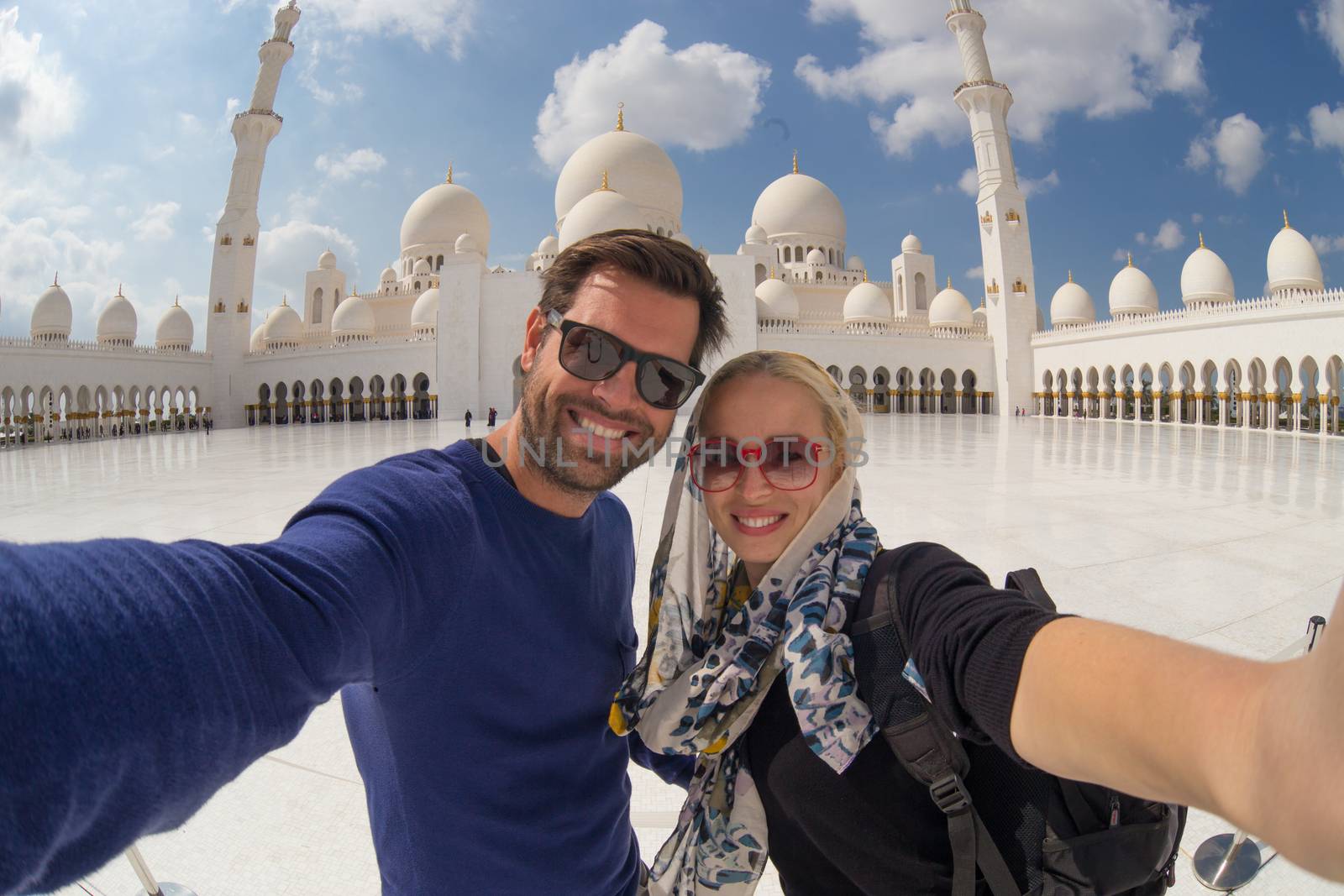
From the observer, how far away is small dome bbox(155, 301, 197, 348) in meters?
23.4

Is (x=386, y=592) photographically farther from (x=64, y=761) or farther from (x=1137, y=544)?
(x=1137, y=544)

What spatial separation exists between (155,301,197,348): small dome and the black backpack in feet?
95.5

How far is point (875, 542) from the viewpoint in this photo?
76 cm

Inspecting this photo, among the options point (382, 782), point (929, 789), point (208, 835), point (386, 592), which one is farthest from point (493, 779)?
point (208, 835)

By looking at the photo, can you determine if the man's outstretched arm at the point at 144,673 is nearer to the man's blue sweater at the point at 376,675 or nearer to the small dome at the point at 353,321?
the man's blue sweater at the point at 376,675

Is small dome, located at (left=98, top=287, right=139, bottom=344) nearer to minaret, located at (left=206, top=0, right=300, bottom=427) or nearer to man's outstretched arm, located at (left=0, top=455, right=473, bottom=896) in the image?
minaret, located at (left=206, top=0, right=300, bottom=427)

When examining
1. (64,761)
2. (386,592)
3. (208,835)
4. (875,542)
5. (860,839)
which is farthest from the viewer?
(208,835)

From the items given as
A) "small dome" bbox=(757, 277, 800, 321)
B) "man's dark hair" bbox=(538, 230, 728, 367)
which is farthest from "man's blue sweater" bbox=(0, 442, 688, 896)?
"small dome" bbox=(757, 277, 800, 321)

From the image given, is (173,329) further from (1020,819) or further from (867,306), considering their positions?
(1020,819)

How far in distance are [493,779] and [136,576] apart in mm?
457

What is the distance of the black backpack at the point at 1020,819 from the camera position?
0.58m

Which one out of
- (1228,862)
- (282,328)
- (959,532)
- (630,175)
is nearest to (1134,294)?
(630,175)

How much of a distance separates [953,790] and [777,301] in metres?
20.2

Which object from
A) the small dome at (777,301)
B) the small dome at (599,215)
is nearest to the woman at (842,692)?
the small dome at (599,215)
